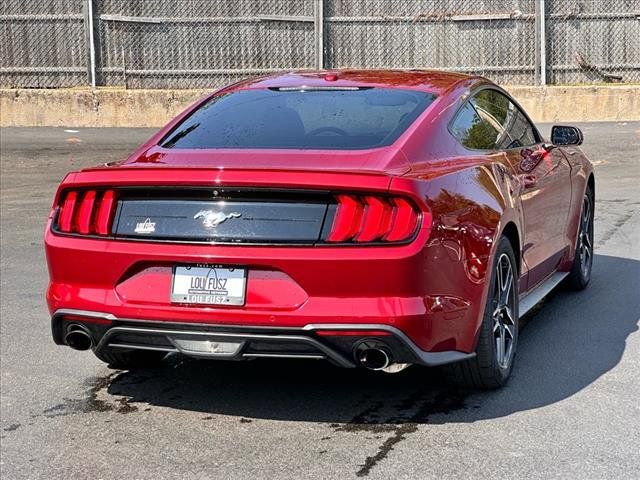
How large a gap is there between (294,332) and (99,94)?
1580cm

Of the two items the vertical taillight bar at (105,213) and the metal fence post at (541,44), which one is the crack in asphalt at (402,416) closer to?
the vertical taillight bar at (105,213)

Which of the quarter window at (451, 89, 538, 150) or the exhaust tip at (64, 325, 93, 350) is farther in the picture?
the quarter window at (451, 89, 538, 150)

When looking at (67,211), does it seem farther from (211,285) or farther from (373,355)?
(373,355)

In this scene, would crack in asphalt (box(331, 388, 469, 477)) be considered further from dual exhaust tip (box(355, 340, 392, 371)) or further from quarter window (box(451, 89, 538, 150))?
quarter window (box(451, 89, 538, 150))

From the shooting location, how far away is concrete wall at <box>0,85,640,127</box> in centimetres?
1972

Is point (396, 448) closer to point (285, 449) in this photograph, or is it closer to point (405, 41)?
point (285, 449)

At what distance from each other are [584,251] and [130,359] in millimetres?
3480

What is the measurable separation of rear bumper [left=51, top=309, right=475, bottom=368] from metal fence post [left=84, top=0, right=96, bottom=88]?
53.3ft

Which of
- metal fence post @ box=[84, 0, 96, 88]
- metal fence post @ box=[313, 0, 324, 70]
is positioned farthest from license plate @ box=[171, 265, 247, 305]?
metal fence post @ box=[84, 0, 96, 88]

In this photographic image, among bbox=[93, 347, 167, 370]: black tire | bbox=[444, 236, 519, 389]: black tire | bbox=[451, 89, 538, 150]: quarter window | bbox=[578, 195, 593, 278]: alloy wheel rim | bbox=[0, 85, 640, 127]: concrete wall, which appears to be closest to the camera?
bbox=[444, 236, 519, 389]: black tire

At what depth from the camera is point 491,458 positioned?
4621mm

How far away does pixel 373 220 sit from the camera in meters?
4.77

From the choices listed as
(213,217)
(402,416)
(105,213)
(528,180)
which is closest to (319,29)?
(528,180)

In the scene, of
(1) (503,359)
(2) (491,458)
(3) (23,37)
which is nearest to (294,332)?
(2) (491,458)
